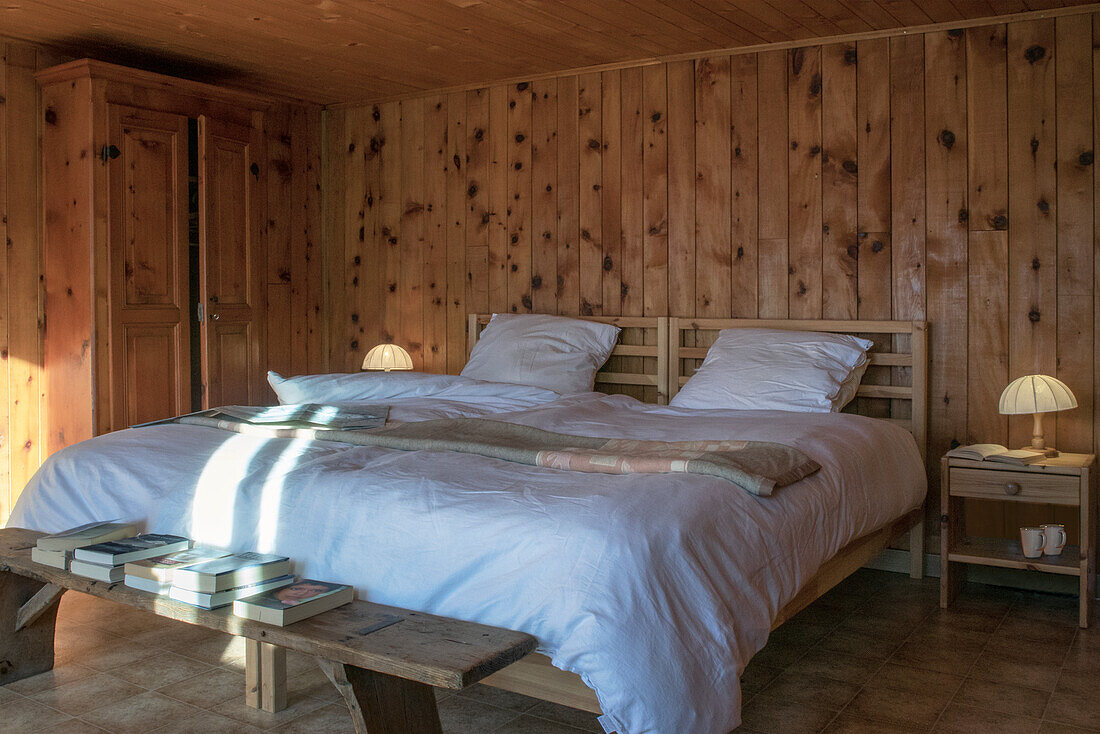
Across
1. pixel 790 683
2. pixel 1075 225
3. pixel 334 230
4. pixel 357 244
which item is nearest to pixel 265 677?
pixel 790 683

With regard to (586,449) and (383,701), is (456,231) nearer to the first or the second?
(586,449)

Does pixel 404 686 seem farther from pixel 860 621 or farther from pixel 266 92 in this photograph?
pixel 266 92

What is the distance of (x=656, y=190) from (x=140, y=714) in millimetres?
2923

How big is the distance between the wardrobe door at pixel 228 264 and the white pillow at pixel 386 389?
0.89 m

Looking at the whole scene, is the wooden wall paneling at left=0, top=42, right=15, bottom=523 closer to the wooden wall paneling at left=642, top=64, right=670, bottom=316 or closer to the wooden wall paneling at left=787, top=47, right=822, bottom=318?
the wooden wall paneling at left=642, top=64, right=670, bottom=316

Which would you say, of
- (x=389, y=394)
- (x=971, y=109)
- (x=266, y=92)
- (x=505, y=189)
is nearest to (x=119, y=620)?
(x=389, y=394)

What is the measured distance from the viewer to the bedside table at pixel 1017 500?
10.0 ft

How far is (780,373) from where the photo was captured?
138 inches

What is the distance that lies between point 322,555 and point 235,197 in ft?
9.54

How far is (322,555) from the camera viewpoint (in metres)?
2.14

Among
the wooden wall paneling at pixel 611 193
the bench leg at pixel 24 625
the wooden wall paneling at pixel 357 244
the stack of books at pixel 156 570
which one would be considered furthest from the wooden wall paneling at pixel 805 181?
→ the bench leg at pixel 24 625

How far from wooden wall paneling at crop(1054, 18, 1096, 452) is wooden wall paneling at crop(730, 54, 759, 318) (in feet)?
3.71

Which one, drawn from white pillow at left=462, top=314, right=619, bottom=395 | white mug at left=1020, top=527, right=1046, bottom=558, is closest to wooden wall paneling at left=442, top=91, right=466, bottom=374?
white pillow at left=462, top=314, right=619, bottom=395

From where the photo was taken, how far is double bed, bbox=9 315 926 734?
1768 mm
